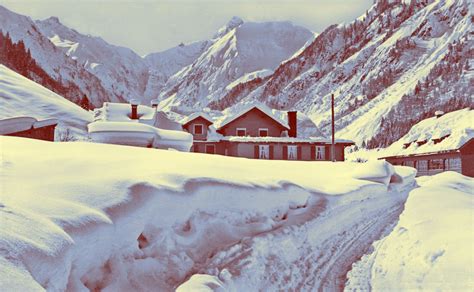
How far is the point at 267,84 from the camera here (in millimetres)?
194125

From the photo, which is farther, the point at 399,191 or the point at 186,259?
the point at 399,191

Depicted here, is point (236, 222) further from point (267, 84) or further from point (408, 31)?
point (267, 84)

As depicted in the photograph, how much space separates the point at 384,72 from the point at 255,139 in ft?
381

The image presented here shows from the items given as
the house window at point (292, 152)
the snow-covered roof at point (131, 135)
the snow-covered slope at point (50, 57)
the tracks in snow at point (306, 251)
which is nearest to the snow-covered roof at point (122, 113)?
the house window at point (292, 152)

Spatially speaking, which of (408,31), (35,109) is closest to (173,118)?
(35,109)

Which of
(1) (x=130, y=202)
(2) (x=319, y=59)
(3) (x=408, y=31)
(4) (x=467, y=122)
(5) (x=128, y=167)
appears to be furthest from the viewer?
(2) (x=319, y=59)

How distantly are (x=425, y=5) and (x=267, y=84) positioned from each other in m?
65.5

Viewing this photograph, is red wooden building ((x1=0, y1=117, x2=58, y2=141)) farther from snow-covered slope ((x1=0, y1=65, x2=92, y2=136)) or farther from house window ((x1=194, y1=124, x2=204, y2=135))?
house window ((x1=194, y1=124, x2=204, y2=135))

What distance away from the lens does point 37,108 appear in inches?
1393

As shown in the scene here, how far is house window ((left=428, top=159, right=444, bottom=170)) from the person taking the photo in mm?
44481

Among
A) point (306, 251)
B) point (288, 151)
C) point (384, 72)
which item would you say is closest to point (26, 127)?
point (306, 251)

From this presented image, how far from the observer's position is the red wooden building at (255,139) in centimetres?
Result: 3584

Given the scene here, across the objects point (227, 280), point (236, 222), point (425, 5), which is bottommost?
point (227, 280)

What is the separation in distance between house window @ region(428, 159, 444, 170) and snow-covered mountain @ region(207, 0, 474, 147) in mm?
57979
